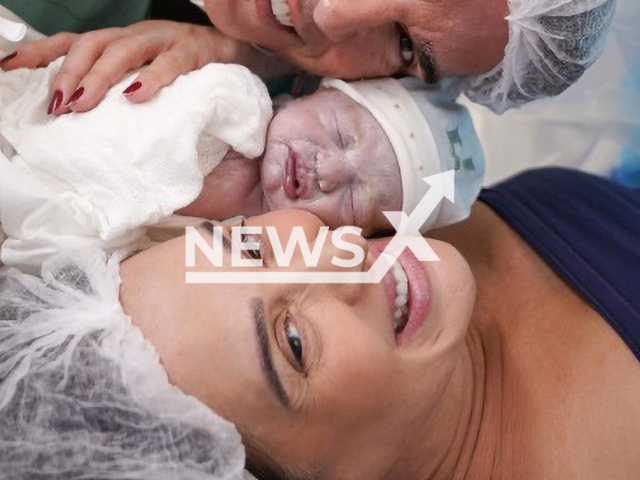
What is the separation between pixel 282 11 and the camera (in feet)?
4.23

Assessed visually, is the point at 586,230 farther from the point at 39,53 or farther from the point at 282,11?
the point at 39,53

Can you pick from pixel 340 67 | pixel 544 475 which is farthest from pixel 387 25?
pixel 544 475

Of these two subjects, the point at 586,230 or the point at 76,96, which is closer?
the point at 76,96

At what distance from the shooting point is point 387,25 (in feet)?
4.26

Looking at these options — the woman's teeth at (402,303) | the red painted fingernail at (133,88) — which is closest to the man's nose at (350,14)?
the red painted fingernail at (133,88)

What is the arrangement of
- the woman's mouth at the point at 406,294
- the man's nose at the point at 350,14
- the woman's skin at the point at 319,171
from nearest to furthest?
1. the woman's mouth at the point at 406,294
2. the man's nose at the point at 350,14
3. the woman's skin at the point at 319,171

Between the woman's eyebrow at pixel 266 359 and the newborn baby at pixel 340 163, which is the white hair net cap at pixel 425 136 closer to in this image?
the newborn baby at pixel 340 163

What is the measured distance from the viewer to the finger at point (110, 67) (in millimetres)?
1225

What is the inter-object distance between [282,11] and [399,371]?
2.01ft

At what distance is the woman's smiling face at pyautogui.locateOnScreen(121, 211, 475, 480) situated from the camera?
3.21 feet

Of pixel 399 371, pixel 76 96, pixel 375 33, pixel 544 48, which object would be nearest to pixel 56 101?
pixel 76 96

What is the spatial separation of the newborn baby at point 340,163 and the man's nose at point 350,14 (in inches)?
5.8

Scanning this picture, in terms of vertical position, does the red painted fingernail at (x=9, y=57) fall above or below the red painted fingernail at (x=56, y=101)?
below

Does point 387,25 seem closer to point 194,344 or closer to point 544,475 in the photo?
point 194,344
